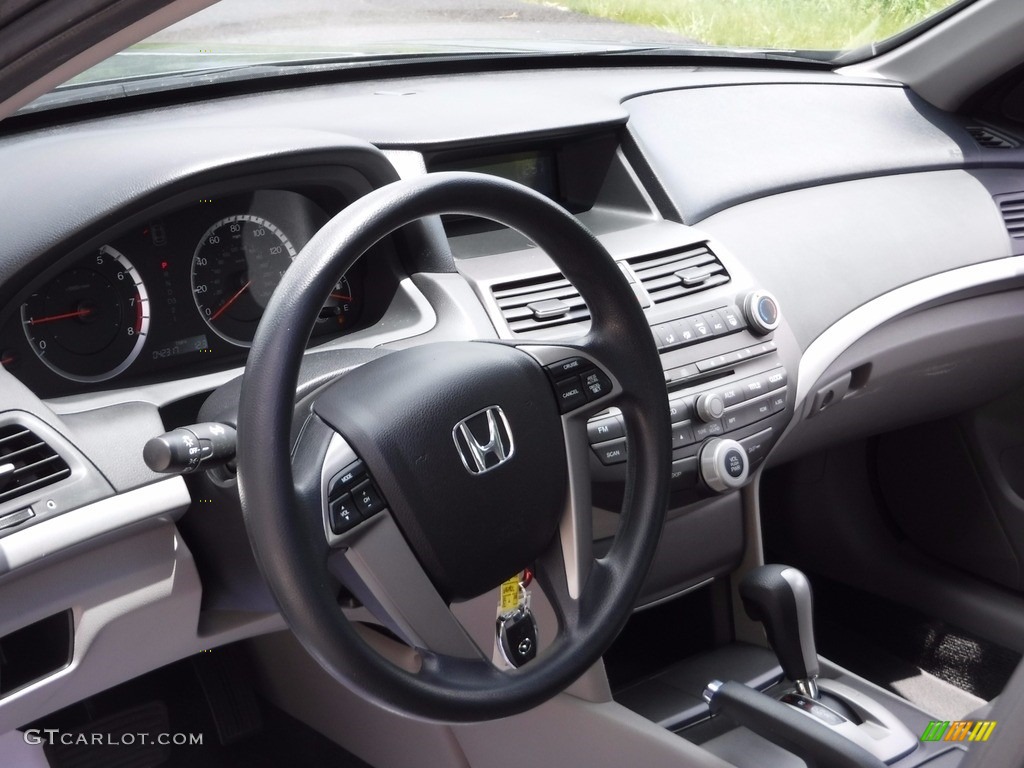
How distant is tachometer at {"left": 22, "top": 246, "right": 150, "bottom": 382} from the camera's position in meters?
1.39

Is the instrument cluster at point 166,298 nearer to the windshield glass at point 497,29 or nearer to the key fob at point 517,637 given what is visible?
the windshield glass at point 497,29

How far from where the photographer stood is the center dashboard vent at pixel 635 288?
5.51 ft

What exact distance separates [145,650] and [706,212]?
117 centimetres

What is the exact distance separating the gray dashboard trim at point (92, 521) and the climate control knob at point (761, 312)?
0.94 meters

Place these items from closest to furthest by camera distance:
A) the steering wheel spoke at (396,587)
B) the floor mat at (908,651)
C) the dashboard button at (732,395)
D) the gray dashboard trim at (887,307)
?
the steering wheel spoke at (396,587), the dashboard button at (732,395), the gray dashboard trim at (887,307), the floor mat at (908,651)

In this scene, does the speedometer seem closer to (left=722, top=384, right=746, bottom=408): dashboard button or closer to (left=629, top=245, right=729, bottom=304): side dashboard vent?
(left=629, top=245, right=729, bottom=304): side dashboard vent

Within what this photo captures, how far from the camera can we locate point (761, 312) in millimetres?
1844

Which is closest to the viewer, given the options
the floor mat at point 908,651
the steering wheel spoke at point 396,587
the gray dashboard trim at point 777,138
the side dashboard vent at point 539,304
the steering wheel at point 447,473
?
the steering wheel at point 447,473

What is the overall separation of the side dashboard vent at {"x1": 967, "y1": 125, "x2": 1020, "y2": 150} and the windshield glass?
0.27m

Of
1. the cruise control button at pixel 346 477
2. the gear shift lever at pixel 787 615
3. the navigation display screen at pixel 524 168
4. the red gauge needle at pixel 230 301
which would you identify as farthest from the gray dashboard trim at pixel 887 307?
the cruise control button at pixel 346 477

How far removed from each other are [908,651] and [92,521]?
1.72 meters

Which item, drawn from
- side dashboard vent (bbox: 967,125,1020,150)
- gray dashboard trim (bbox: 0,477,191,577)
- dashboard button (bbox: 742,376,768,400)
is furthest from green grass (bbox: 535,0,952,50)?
gray dashboard trim (bbox: 0,477,191,577)

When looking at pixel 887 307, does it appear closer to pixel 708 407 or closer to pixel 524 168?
pixel 708 407

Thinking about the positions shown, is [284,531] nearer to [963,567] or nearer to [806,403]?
[806,403]
